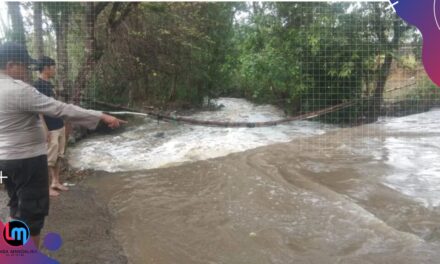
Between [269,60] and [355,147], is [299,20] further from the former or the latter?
[355,147]

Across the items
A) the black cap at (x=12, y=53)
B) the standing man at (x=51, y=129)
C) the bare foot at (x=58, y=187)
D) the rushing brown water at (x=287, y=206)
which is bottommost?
the rushing brown water at (x=287, y=206)

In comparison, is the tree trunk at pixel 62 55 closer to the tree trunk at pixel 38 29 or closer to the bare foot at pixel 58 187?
the tree trunk at pixel 38 29

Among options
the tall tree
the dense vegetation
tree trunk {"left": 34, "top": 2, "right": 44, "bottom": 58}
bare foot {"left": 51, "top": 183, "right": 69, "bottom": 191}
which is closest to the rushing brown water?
bare foot {"left": 51, "top": 183, "right": 69, "bottom": 191}

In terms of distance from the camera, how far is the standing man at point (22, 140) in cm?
261

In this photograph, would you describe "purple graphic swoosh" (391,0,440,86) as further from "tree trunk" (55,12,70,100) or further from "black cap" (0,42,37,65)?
"tree trunk" (55,12,70,100)

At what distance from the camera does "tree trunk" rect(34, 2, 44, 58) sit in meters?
6.32

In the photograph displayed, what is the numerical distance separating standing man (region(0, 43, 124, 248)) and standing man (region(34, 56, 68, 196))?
1.80m

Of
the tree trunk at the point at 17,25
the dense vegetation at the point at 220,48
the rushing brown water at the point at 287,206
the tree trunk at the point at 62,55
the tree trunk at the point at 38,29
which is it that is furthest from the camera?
the dense vegetation at the point at 220,48

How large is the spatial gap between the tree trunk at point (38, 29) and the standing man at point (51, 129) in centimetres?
177

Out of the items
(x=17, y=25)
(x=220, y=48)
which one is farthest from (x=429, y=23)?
(x=220, y=48)

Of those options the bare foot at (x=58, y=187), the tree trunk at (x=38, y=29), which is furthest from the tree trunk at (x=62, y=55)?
the bare foot at (x=58, y=187)

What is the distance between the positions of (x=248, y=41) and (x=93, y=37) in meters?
4.05

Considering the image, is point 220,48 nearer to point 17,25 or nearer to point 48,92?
point 17,25

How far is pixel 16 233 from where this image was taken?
2.82 metres
